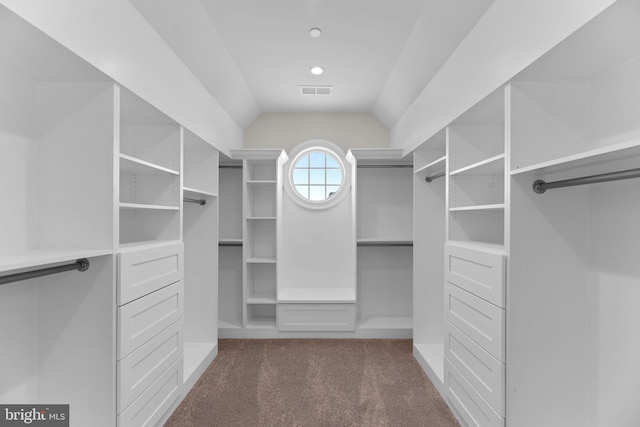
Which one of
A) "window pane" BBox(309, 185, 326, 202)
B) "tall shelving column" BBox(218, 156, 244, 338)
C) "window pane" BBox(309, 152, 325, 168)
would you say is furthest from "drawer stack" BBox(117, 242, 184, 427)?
"window pane" BBox(309, 152, 325, 168)

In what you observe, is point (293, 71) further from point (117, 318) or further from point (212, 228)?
point (117, 318)

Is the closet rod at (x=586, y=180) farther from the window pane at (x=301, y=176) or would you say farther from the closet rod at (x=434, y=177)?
the window pane at (x=301, y=176)

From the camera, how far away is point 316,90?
363 centimetres

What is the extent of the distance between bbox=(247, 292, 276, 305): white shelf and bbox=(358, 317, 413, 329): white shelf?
1.00m

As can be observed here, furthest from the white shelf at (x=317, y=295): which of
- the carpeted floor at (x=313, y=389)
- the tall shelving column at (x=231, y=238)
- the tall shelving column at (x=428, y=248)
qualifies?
the tall shelving column at (x=428, y=248)

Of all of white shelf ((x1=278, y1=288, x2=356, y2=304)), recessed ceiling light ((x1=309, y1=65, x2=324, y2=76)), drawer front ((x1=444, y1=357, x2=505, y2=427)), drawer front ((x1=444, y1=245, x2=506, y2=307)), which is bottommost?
drawer front ((x1=444, y1=357, x2=505, y2=427))

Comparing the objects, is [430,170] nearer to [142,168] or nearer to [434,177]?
[434,177]

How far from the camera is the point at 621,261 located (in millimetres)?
1585

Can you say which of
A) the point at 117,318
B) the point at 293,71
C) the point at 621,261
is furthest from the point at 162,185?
the point at 621,261

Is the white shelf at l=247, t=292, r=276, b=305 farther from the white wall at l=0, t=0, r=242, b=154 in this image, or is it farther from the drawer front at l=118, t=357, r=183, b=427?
the white wall at l=0, t=0, r=242, b=154

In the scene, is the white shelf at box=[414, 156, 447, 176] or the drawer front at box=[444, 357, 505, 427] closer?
the drawer front at box=[444, 357, 505, 427]

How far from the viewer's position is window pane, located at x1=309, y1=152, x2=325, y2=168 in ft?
14.5

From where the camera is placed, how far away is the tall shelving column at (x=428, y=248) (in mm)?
3336

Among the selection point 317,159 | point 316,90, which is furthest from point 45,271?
point 317,159
